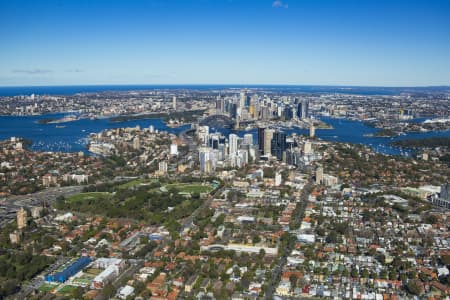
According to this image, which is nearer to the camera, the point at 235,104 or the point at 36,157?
the point at 36,157

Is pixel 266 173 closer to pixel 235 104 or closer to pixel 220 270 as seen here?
pixel 220 270

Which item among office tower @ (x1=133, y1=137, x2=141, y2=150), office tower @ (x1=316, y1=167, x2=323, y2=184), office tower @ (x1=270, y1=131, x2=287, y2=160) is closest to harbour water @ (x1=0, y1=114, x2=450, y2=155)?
office tower @ (x1=133, y1=137, x2=141, y2=150)

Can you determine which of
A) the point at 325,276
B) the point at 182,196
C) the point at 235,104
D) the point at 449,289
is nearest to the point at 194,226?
the point at 182,196

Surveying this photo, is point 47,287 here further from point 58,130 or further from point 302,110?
point 302,110

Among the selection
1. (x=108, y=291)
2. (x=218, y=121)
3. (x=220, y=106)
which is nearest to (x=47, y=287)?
(x=108, y=291)

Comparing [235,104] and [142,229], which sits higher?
[235,104]

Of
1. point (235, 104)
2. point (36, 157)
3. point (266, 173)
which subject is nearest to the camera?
point (266, 173)

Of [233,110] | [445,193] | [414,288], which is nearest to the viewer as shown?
[414,288]
